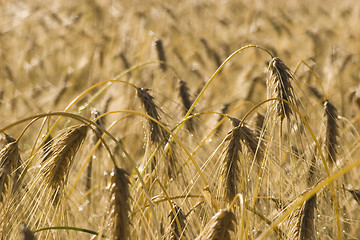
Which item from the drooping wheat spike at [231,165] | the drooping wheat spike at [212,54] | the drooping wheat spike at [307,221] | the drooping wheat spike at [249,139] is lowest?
the drooping wheat spike at [307,221]

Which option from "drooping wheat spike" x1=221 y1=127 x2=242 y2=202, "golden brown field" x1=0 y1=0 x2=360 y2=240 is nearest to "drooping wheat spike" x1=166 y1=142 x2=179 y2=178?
"golden brown field" x1=0 y1=0 x2=360 y2=240

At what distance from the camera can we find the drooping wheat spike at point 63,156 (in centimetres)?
102

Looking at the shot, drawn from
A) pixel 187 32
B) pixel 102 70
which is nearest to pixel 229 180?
pixel 102 70

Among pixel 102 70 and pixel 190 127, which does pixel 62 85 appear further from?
pixel 190 127

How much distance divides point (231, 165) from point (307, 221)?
0.20 meters

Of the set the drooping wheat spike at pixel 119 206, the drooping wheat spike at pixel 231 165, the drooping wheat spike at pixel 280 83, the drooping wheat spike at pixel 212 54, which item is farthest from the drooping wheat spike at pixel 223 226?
the drooping wheat spike at pixel 212 54

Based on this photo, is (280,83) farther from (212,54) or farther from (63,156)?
(212,54)

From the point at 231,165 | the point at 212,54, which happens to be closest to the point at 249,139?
the point at 231,165

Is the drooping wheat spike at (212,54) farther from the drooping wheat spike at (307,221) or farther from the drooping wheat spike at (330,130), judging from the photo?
the drooping wheat spike at (307,221)

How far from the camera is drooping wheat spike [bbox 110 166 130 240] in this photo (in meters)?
0.81

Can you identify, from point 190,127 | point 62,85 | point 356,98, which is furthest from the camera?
point 62,85

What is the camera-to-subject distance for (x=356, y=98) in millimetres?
2127

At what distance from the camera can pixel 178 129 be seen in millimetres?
1344

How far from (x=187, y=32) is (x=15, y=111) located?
7.72 feet
